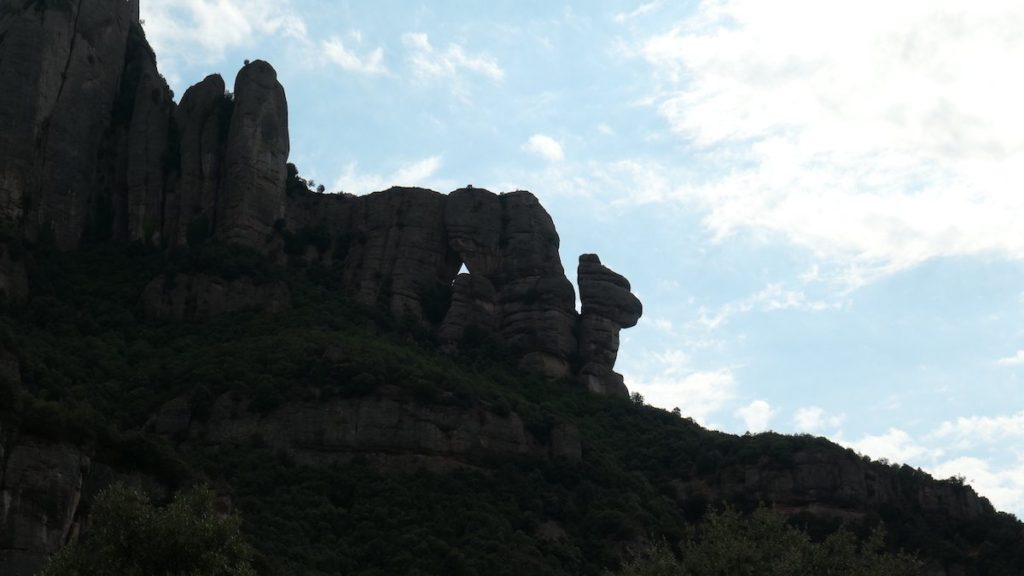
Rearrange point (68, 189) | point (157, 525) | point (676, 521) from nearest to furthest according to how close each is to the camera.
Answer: point (157, 525) < point (676, 521) < point (68, 189)

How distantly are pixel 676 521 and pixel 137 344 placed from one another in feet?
108

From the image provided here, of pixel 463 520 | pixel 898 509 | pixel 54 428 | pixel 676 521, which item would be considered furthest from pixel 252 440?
pixel 898 509

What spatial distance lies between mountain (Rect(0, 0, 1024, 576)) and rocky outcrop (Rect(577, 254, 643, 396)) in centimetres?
23

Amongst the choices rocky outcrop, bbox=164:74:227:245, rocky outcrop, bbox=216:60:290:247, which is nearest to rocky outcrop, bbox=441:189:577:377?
rocky outcrop, bbox=216:60:290:247

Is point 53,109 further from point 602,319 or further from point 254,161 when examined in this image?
point 602,319

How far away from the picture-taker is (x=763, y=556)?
44656mm

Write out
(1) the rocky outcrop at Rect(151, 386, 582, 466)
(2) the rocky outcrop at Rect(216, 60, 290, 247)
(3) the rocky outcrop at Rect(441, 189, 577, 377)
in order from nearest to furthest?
(1) the rocky outcrop at Rect(151, 386, 582, 466)
(2) the rocky outcrop at Rect(216, 60, 290, 247)
(3) the rocky outcrop at Rect(441, 189, 577, 377)

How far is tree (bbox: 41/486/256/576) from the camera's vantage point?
1524 inches

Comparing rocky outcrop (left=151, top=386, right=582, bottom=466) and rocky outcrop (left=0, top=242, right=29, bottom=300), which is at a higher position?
rocky outcrop (left=0, top=242, right=29, bottom=300)

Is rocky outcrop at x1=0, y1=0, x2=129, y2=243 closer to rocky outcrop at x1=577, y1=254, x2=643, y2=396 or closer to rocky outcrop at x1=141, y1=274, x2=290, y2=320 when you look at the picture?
rocky outcrop at x1=141, y1=274, x2=290, y2=320

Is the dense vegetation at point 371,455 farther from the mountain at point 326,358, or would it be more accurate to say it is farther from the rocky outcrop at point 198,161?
the rocky outcrop at point 198,161

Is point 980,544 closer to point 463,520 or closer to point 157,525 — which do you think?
point 463,520

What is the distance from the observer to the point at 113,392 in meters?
81.3

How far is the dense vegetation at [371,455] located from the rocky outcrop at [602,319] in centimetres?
292
